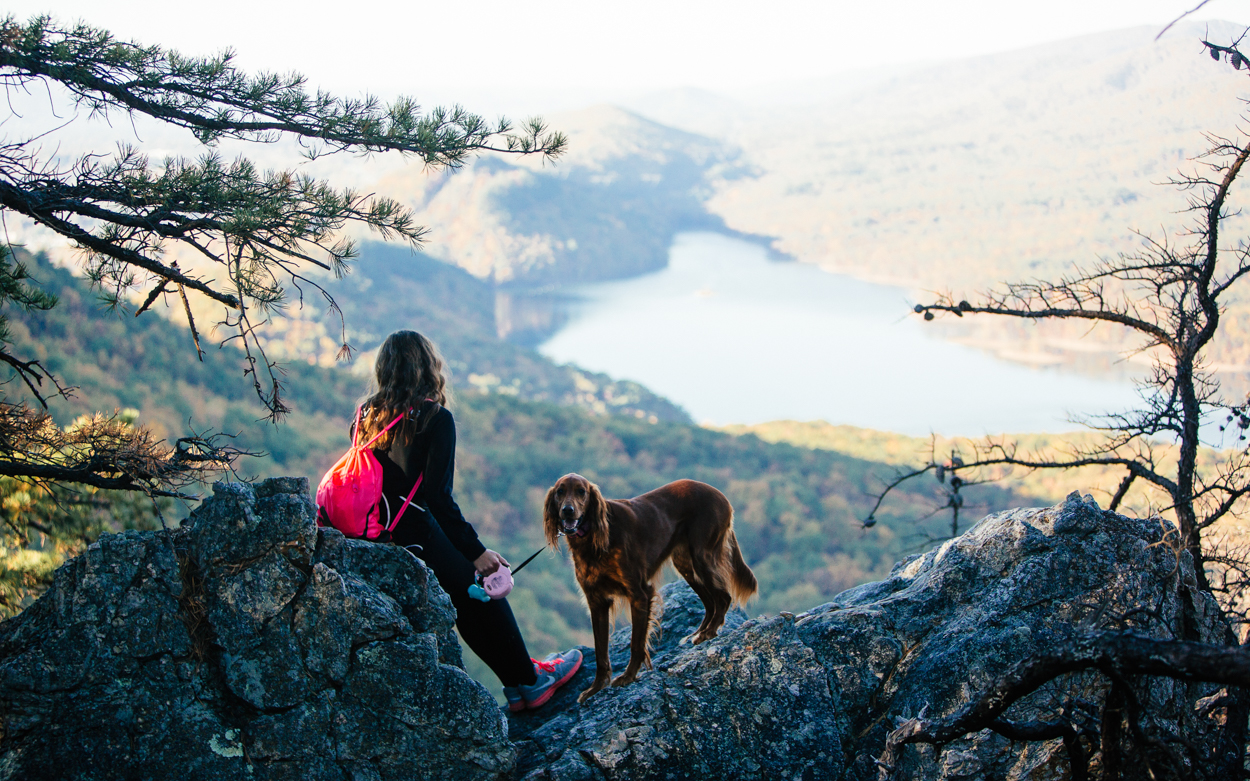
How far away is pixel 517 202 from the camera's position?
128m

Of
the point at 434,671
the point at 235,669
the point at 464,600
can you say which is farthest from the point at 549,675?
the point at 235,669

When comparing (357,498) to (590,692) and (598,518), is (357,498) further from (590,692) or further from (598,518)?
(590,692)

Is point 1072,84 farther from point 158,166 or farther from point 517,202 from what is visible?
point 158,166

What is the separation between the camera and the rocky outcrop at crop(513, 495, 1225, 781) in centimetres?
346

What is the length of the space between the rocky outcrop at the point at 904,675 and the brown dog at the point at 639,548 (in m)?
0.39

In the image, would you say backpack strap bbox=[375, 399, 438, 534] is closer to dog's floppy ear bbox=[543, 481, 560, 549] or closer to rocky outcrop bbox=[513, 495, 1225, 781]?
dog's floppy ear bbox=[543, 481, 560, 549]

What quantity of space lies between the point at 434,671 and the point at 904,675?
2131mm

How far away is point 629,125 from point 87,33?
17285 cm

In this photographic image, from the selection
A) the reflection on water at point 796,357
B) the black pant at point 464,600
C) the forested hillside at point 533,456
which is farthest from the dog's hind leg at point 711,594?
the reflection on water at point 796,357

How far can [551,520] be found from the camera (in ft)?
14.8

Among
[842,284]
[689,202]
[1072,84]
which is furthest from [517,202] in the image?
[1072,84]

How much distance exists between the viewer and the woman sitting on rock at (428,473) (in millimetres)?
3949

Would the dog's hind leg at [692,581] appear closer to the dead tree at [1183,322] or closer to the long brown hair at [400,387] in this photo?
the long brown hair at [400,387]

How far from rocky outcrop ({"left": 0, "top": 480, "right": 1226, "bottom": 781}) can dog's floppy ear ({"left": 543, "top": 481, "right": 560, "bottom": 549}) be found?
2.81ft
